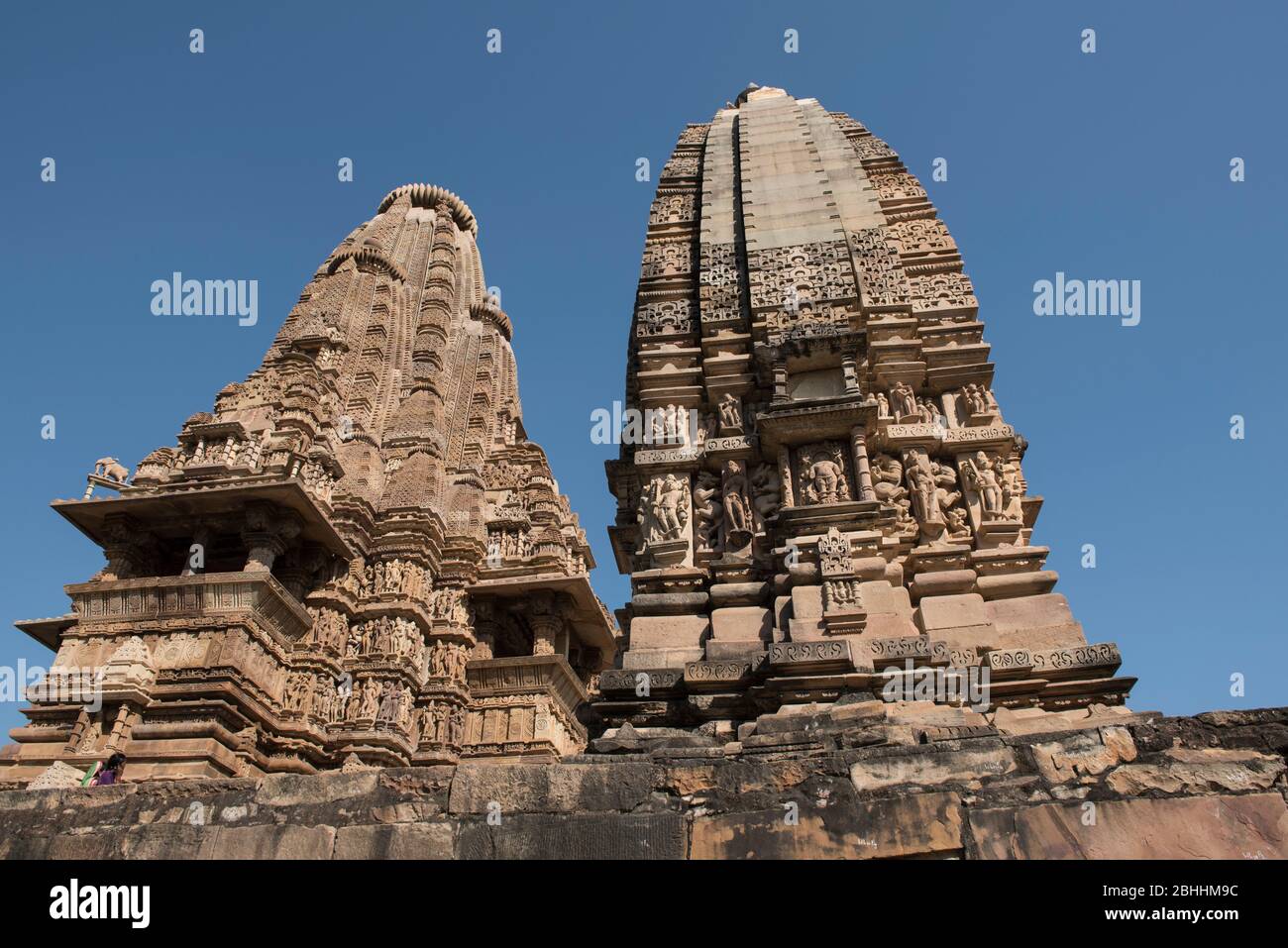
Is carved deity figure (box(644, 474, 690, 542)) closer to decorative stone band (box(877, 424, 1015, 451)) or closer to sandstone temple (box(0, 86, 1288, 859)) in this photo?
sandstone temple (box(0, 86, 1288, 859))

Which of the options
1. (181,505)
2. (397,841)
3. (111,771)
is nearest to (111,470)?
(181,505)

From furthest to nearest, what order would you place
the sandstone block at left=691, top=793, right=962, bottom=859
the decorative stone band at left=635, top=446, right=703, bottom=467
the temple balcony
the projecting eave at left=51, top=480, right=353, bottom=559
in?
1. the projecting eave at left=51, top=480, right=353, bottom=559
2. the temple balcony
3. the decorative stone band at left=635, top=446, right=703, bottom=467
4. the sandstone block at left=691, top=793, right=962, bottom=859

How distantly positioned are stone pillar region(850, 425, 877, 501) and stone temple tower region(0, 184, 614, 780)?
14.2 metres

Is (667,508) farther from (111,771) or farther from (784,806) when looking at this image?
(111,771)

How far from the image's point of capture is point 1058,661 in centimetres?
633

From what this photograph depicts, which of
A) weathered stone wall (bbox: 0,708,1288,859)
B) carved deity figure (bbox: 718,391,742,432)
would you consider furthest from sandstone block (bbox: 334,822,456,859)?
carved deity figure (bbox: 718,391,742,432)

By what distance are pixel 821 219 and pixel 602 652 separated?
20549mm

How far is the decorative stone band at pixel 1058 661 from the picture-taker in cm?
624

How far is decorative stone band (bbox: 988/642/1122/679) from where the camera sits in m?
6.24

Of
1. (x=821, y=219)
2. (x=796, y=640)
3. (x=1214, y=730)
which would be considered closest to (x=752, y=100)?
(x=821, y=219)

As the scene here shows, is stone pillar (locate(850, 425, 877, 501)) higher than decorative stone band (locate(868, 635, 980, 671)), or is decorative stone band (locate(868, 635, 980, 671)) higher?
stone pillar (locate(850, 425, 877, 501))

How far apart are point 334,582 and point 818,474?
57.9ft

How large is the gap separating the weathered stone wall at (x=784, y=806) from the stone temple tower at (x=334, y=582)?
13.2 meters
